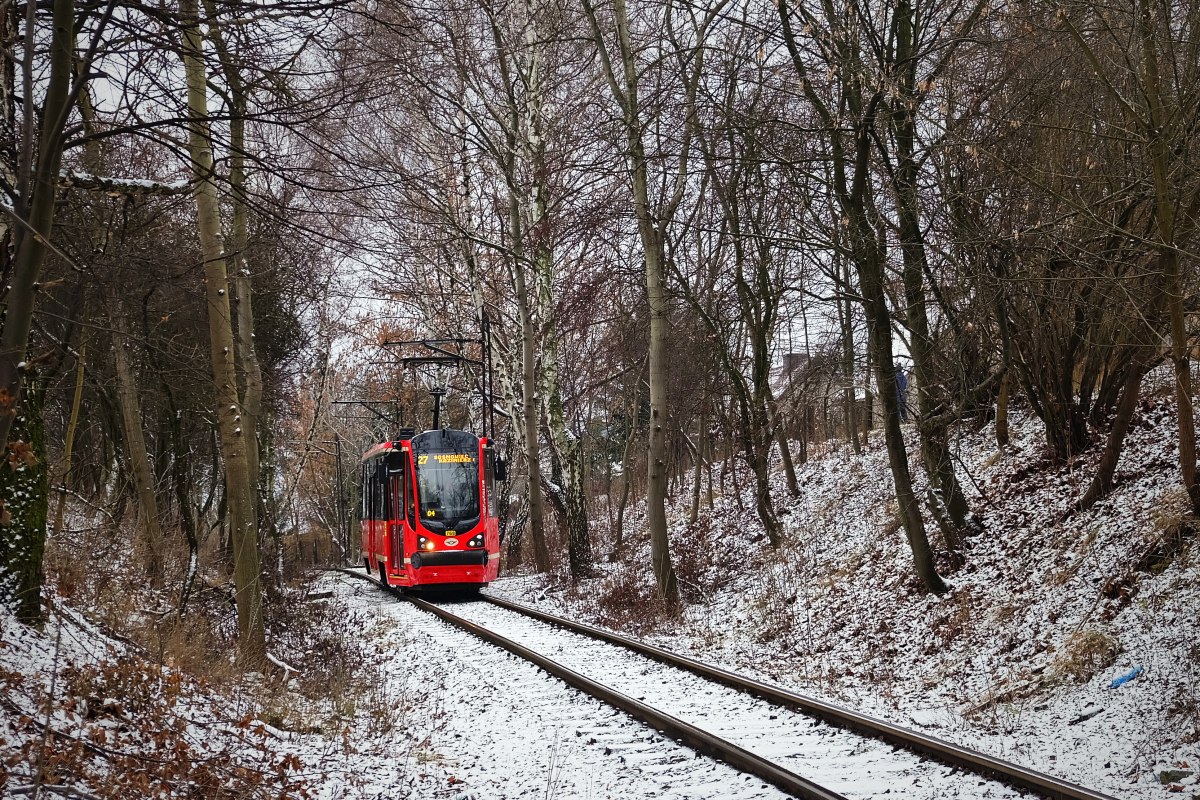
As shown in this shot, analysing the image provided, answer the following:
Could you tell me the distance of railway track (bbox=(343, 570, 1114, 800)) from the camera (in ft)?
18.9

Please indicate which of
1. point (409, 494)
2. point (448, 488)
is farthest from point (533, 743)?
point (409, 494)

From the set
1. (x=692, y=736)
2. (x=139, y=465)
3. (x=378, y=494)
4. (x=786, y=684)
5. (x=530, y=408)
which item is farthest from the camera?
(x=378, y=494)

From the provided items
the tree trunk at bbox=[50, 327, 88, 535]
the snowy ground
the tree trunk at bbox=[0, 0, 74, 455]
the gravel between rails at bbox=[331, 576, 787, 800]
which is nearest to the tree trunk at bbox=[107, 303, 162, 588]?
the tree trunk at bbox=[50, 327, 88, 535]

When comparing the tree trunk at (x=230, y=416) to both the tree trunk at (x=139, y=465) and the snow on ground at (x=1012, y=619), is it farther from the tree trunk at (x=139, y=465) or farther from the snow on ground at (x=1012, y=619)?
the snow on ground at (x=1012, y=619)

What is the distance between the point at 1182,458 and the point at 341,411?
50354 mm

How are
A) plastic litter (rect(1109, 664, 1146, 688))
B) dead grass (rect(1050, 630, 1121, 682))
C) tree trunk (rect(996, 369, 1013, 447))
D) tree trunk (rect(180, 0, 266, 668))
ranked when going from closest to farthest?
plastic litter (rect(1109, 664, 1146, 688)) → dead grass (rect(1050, 630, 1121, 682)) → tree trunk (rect(180, 0, 266, 668)) → tree trunk (rect(996, 369, 1013, 447))

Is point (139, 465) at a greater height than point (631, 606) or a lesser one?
greater

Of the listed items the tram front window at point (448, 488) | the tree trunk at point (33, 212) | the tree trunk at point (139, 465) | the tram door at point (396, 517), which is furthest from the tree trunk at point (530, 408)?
the tree trunk at point (33, 212)

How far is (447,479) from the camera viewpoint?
19875 millimetres

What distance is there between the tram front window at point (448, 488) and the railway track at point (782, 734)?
25.9 feet

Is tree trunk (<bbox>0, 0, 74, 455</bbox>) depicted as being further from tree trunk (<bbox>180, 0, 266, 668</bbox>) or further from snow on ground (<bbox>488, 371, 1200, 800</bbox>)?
snow on ground (<bbox>488, 371, 1200, 800</bbox>)

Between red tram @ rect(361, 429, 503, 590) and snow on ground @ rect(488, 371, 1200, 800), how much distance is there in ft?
10.6

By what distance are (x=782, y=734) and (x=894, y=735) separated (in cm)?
94

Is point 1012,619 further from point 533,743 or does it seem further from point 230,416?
point 230,416
